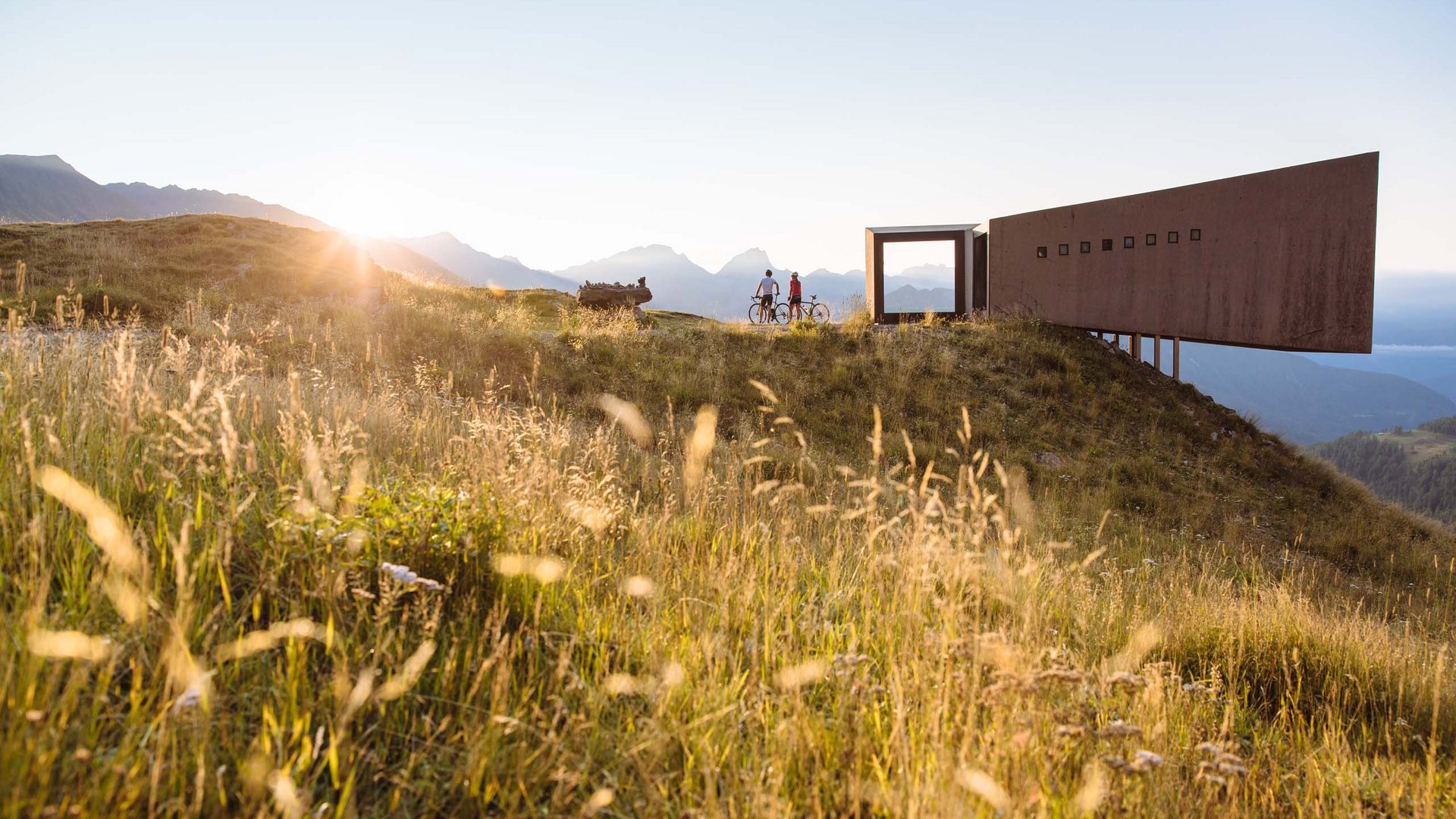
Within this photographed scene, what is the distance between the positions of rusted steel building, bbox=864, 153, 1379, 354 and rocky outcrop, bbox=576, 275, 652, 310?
7200 mm

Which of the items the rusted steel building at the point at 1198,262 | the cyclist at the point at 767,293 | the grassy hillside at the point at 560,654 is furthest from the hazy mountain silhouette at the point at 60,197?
the grassy hillside at the point at 560,654

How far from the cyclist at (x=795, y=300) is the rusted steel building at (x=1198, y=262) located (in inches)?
90.2

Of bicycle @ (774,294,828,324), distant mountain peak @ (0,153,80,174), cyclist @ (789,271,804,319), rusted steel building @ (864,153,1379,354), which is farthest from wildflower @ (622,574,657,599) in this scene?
distant mountain peak @ (0,153,80,174)

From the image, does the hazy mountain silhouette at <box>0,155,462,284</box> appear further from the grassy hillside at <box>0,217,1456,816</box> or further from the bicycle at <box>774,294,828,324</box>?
the grassy hillside at <box>0,217,1456,816</box>

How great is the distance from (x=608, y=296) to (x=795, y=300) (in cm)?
565

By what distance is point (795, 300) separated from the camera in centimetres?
2016

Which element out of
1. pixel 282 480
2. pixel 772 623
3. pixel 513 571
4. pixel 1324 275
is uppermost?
pixel 1324 275

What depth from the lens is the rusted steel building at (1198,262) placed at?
44.7 feet

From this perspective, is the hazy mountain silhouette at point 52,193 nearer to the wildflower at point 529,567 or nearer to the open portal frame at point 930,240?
the open portal frame at point 930,240

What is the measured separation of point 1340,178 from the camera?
1354 centimetres

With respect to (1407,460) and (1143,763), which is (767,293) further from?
(1407,460)

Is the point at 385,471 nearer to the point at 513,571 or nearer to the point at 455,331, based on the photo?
the point at 513,571

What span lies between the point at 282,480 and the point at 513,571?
1316 mm

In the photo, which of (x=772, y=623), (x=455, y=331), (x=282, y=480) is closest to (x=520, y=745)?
(x=772, y=623)
